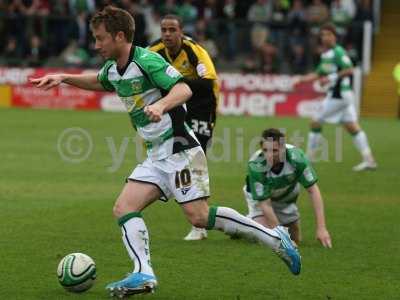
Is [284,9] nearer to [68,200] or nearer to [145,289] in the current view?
[68,200]

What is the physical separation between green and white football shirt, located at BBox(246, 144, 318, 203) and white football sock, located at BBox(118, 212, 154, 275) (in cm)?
250

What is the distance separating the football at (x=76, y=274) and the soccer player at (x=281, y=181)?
96.2 inches

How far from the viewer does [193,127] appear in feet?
35.4

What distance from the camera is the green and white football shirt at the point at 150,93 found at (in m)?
7.63

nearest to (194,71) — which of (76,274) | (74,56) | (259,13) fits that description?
(76,274)

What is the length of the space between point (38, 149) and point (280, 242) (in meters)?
11.5

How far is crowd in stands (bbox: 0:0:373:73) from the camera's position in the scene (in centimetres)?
3000

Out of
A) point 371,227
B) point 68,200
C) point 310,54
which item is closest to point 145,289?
point 371,227

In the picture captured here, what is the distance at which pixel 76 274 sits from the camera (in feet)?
25.1

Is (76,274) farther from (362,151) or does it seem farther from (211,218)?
(362,151)

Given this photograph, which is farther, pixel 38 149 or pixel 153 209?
pixel 38 149

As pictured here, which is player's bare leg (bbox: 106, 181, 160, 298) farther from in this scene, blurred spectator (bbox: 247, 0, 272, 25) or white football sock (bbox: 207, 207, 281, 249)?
blurred spectator (bbox: 247, 0, 272, 25)

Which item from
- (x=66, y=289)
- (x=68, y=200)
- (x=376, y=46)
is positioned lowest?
(x=376, y=46)

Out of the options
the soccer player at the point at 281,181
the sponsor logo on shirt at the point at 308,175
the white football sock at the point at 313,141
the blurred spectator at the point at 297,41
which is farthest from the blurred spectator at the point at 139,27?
the sponsor logo on shirt at the point at 308,175
